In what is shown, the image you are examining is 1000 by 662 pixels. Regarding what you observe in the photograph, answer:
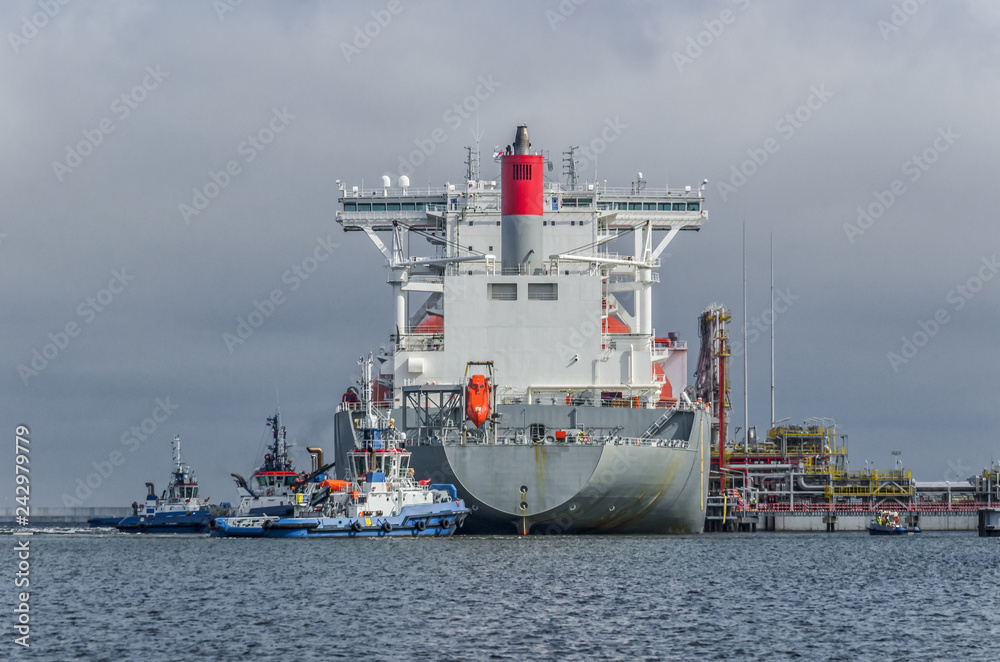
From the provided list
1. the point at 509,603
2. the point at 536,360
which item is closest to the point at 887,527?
the point at 536,360

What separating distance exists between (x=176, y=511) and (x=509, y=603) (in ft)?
174

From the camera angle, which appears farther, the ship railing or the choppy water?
the ship railing

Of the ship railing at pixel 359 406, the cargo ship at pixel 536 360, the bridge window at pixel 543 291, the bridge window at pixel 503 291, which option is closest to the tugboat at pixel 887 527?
the cargo ship at pixel 536 360

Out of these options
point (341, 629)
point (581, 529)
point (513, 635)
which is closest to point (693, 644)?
point (513, 635)

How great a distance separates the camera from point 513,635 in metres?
29.9

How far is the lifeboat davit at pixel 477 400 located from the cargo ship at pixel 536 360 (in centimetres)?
5

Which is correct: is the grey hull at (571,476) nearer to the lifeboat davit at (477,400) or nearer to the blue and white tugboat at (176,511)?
the lifeboat davit at (477,400)

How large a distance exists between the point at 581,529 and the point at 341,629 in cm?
2217

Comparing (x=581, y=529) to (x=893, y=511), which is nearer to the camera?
(x=581, y=529)

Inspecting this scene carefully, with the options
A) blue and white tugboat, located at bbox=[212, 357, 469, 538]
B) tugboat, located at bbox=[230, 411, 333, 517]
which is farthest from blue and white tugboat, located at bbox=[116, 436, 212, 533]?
blue and white tugboat, located at bbox=[212, 357, 469, 538]

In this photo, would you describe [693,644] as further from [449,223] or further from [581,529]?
[449,223]

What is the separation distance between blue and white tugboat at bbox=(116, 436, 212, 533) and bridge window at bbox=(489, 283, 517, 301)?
32106 millimetres

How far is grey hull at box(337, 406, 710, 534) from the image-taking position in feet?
164

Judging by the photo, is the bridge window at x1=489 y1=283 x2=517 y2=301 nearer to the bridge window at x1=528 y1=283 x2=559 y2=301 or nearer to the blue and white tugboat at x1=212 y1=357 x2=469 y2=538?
the bridge window at x1=528 y1=283 x2=559 y2=301
